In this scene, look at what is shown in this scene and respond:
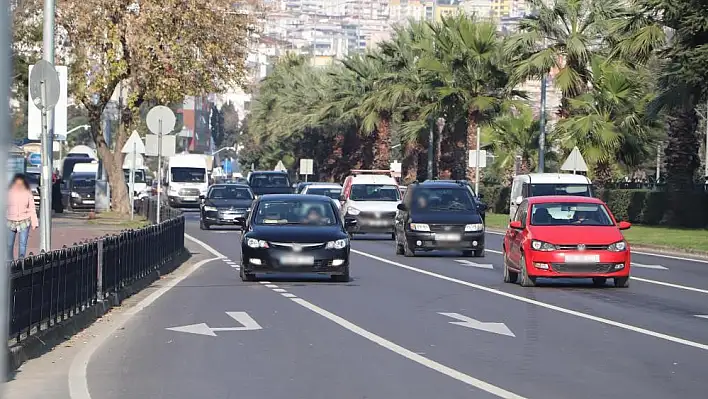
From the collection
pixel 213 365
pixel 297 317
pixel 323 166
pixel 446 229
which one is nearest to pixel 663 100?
pixel 446 229

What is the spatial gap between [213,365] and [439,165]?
59897mm

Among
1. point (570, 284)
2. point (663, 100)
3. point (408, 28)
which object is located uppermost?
point (408, 28)

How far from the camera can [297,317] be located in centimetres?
1759

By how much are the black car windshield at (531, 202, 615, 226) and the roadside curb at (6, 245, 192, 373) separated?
6953mm

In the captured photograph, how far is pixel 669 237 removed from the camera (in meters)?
43.7

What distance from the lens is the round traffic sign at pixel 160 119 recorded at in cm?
3041

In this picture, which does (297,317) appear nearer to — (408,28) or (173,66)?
(173,66)

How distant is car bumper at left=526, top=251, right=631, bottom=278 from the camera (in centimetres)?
2278

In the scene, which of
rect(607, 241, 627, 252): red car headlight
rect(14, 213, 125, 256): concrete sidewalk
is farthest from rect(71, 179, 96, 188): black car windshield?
rect(607, 241, 627, 252): red car headlight

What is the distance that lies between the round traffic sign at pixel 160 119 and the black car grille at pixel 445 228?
6.83 metres

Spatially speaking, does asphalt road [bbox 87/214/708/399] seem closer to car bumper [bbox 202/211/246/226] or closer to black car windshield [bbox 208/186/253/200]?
car bumper [bbox 202/211/246/226]

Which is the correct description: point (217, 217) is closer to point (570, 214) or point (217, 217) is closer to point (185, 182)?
point (185, 182)

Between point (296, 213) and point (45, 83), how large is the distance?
26.6ft

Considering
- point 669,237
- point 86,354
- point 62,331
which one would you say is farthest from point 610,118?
point 86,354
